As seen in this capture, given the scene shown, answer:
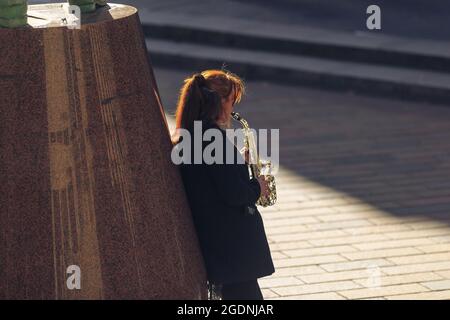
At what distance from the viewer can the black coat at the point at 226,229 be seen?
5945 mm

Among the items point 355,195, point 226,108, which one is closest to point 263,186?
point 226,108

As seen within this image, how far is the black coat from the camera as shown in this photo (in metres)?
5.95

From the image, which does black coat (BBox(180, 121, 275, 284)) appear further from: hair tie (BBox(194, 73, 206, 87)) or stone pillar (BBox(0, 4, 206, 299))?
hair tie (BBox(194, 73, 206, 87))

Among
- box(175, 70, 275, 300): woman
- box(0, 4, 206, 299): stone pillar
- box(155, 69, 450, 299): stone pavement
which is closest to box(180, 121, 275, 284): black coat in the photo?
box(175, 70, 275, 300): woman

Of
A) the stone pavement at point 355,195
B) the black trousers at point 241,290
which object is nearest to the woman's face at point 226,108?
the black trousers at point 241,290

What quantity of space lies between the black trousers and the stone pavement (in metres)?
1.33

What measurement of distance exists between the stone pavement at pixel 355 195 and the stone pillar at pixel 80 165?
1.85m

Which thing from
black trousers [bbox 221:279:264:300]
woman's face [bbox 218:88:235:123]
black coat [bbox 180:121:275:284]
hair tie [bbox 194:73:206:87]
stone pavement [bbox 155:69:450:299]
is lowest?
stone pavement [bbox 155:69:450:299]

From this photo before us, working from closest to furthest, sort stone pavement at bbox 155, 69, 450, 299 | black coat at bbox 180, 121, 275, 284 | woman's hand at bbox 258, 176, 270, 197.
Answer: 1. black coat at bbox 180, 121, 275, 284
2. woman's hand at bbox 258, 176, 270, 197
3. stone pavement at bbox 155, 69, 450, 299

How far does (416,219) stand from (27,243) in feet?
12.6

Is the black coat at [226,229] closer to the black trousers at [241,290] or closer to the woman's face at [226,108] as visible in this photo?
the black trousers at [241,290]

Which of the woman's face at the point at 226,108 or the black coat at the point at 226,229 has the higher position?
the woman's face at the point at 226,108

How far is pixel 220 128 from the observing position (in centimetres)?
582
